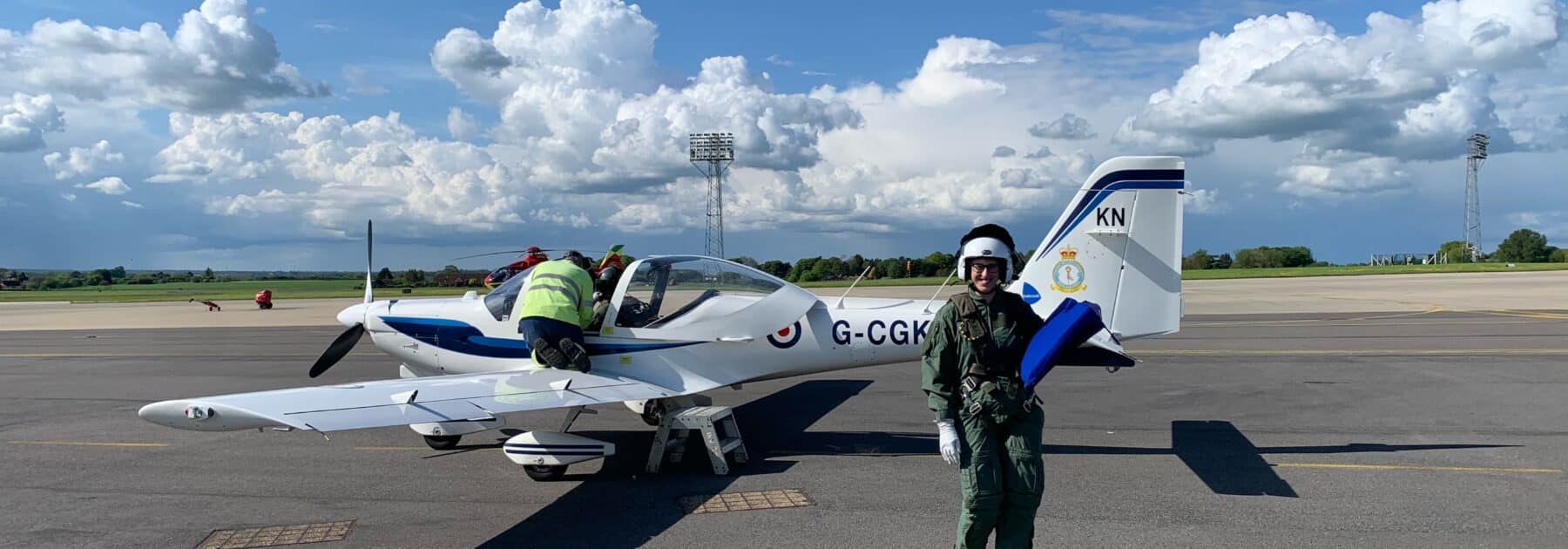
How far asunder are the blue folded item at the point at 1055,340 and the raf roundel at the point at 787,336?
4161mm

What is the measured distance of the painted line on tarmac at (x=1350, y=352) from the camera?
14.1 metres

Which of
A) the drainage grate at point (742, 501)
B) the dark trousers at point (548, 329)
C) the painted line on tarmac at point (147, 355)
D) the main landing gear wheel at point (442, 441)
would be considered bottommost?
the painted line on tarmac at point (147, 355)

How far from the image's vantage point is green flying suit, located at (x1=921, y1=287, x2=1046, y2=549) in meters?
3.84

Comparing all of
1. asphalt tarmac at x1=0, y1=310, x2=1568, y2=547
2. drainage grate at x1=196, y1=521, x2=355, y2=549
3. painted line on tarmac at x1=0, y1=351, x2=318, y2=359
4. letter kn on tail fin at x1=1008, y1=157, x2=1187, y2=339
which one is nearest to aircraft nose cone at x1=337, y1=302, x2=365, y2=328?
asphalt tarmac at x1=0, y1=310, x2=1568, y2=547

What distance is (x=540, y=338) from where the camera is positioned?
7.23m

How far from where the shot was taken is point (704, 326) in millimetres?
7785

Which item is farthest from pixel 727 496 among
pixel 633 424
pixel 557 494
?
pixel 633 424

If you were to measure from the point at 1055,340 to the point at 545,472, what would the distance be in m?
4.50

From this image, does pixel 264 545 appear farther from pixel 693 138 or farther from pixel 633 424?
pixel 693 138

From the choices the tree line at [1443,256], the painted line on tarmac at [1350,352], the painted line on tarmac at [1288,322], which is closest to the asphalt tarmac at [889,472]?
the painted line on tarmac at [1350,352]

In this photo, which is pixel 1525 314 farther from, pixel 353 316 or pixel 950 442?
pixel 353 316

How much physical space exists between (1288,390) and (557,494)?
9133 millimetres

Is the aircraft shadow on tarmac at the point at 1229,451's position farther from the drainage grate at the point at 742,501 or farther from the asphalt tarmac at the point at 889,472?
the drainage grate at the point at 742,501

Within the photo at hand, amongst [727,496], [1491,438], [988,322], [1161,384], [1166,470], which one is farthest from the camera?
[1161,384]
